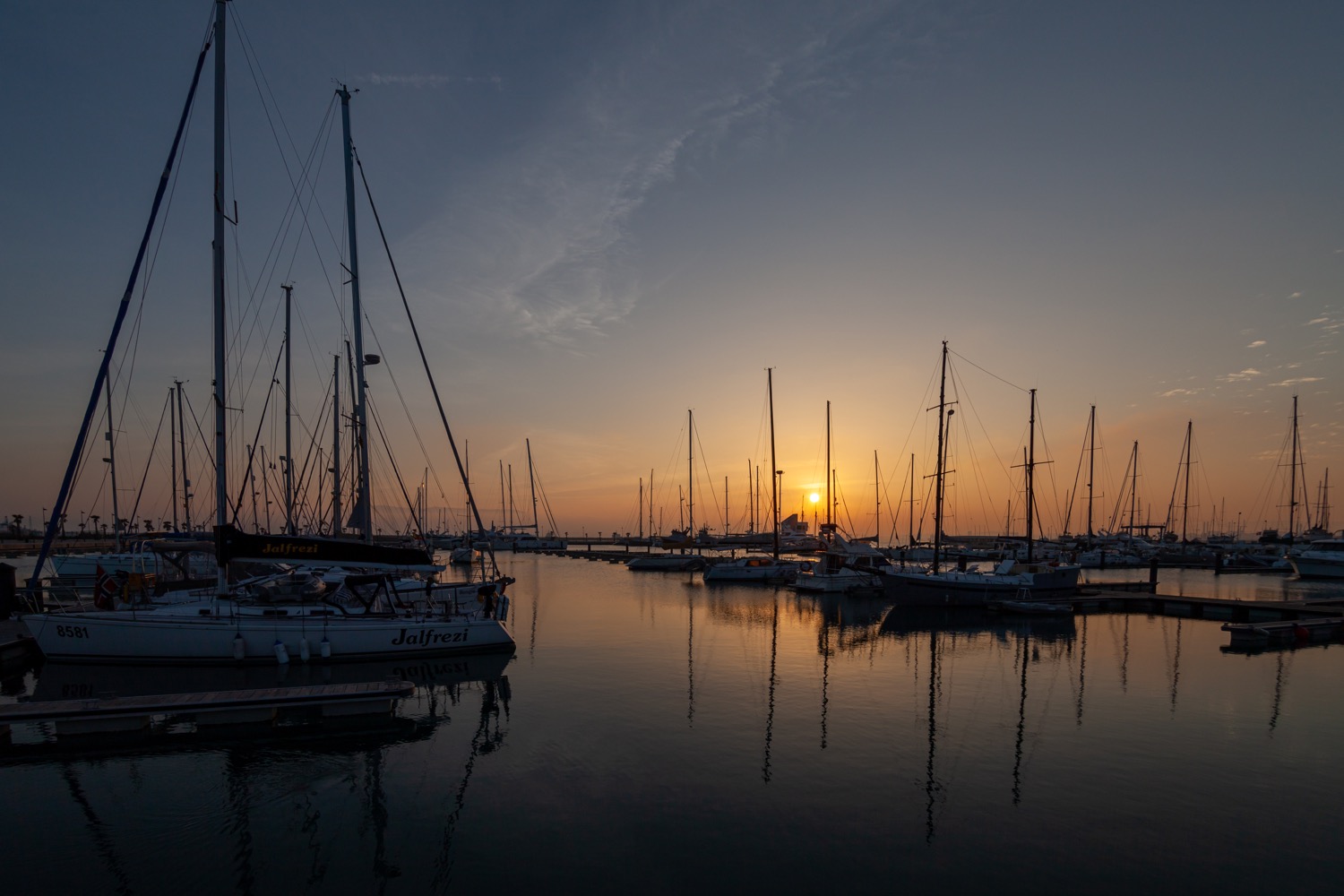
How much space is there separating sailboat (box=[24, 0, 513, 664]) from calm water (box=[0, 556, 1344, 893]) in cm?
103

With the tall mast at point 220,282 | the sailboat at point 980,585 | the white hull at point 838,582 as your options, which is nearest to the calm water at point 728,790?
the tall mast at point 220,282

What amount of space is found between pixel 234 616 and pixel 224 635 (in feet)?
2.16

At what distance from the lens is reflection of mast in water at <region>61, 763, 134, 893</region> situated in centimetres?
977

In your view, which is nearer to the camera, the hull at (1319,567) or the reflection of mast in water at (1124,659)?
the reflection of mast in water at (1124,659)

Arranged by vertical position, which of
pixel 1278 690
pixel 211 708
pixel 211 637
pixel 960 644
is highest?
pixel 211 637

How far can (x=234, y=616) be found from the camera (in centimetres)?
2223

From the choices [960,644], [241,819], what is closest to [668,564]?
[960,644]

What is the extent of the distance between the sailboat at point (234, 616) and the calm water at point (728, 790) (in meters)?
1.03

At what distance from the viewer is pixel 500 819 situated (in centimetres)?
1175

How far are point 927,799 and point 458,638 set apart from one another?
17117mm

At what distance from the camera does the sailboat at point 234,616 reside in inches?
843

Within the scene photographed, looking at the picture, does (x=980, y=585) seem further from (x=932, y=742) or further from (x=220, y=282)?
(x=220, y=282)

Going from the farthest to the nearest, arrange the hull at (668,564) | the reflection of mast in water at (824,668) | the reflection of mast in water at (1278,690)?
the hull at (668,564)
the reflection of mast in water at (1278,690)
the reflection of mast in water at (824,668)

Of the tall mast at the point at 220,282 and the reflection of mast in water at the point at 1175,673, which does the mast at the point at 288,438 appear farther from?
the reflection of mast in water at the point at 1175,673
